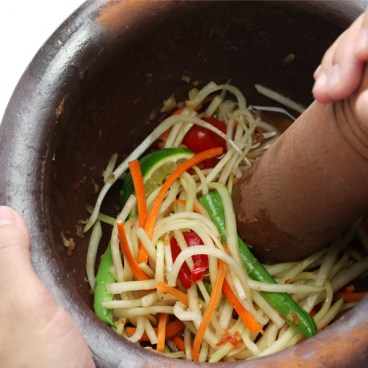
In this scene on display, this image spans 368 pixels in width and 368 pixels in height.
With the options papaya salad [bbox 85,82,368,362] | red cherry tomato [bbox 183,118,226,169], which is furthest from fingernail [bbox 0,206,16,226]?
red cherry tomato [bbox 183,118,226,169]

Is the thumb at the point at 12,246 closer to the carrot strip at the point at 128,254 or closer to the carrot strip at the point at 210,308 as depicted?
the carrot strip at the point at 128,254

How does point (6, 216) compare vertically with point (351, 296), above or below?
above

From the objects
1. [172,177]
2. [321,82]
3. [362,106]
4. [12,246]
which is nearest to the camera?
[362,106]

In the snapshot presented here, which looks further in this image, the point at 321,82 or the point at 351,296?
the point at 351,296

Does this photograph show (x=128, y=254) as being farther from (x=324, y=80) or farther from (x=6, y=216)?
(x=324, y=80)

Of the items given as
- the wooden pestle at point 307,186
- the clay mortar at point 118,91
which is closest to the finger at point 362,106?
the wooden pestle at point 307,186

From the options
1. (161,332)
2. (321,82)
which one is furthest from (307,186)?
(161,332)

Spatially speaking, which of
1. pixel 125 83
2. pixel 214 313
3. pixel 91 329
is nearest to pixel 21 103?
pixel 125 83

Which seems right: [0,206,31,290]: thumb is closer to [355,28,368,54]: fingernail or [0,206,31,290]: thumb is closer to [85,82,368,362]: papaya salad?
[85,82,368,362]: papaya salad
